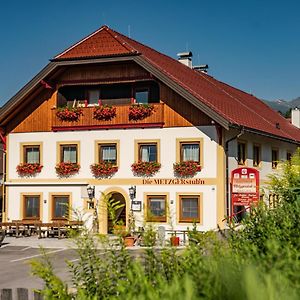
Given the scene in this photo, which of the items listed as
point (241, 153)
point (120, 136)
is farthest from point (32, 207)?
point (241, 153)

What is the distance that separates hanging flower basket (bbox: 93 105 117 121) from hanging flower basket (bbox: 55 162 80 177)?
2293mm

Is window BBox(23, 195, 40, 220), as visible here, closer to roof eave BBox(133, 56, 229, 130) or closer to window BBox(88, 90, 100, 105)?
window BBox(88, 90, 100, 105)

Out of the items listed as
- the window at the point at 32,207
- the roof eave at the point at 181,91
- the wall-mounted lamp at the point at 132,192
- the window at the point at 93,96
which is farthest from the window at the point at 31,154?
the roof eave at the point at 181,91

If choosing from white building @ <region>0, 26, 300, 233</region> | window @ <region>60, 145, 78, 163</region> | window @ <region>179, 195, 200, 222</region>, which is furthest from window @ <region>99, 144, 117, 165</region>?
window @ <region>179, 195, 200, 222</region>

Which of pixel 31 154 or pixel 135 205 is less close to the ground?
pixel 31 154

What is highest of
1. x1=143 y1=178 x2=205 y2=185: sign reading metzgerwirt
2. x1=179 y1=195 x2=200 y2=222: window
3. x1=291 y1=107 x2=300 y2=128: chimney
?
x1=291 y1=107 x2=300 y2=128: chimney

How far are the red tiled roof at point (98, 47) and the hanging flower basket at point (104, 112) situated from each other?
85.2 inches

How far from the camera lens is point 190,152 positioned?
79.1 ft

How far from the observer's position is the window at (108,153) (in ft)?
83.0

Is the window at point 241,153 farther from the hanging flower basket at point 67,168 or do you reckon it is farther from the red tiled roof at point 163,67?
the hanging flower basket at point 67,168

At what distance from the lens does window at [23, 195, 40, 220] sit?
26119 mm

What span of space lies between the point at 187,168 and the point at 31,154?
7.44m

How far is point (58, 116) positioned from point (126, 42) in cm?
426

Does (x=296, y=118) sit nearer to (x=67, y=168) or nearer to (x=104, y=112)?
(x=104, y=112)
